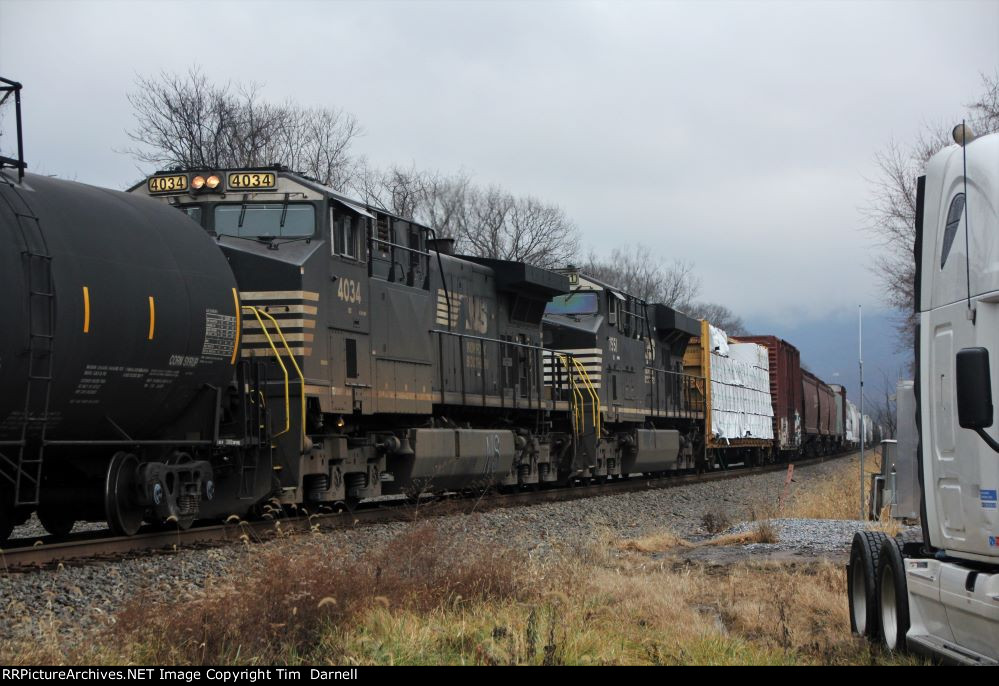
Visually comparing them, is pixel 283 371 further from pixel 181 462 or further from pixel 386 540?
pixel 386 540

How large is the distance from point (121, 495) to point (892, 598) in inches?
282

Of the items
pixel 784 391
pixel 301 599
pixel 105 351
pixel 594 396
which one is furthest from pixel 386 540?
pixel 784 391

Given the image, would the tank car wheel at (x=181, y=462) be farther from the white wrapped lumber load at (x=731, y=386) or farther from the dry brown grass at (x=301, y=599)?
the white wrapped lumber load at (x=731, y=386)

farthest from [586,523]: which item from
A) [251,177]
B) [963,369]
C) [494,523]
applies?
[963,369]

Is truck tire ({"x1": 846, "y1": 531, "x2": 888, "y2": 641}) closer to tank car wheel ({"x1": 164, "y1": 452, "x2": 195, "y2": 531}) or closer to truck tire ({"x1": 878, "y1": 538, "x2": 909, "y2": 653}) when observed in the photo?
truck tire ({"x1": 878, "y1": 538, "x2": 909, "y2": 653})

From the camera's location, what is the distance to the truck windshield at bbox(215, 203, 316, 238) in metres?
13.6

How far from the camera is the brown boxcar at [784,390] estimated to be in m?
38.8

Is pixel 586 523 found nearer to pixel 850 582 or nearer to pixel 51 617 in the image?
pixel 850 582

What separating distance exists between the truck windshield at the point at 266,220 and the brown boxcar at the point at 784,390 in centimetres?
2690

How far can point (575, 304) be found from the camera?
79.9 feet

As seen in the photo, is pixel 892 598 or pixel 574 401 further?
pixel 574 401

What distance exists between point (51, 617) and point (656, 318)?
22.5 meters

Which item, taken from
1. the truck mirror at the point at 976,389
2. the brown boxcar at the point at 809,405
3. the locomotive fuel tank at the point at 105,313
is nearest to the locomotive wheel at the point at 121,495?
the locomotive fuel tank at the point at 105,313
